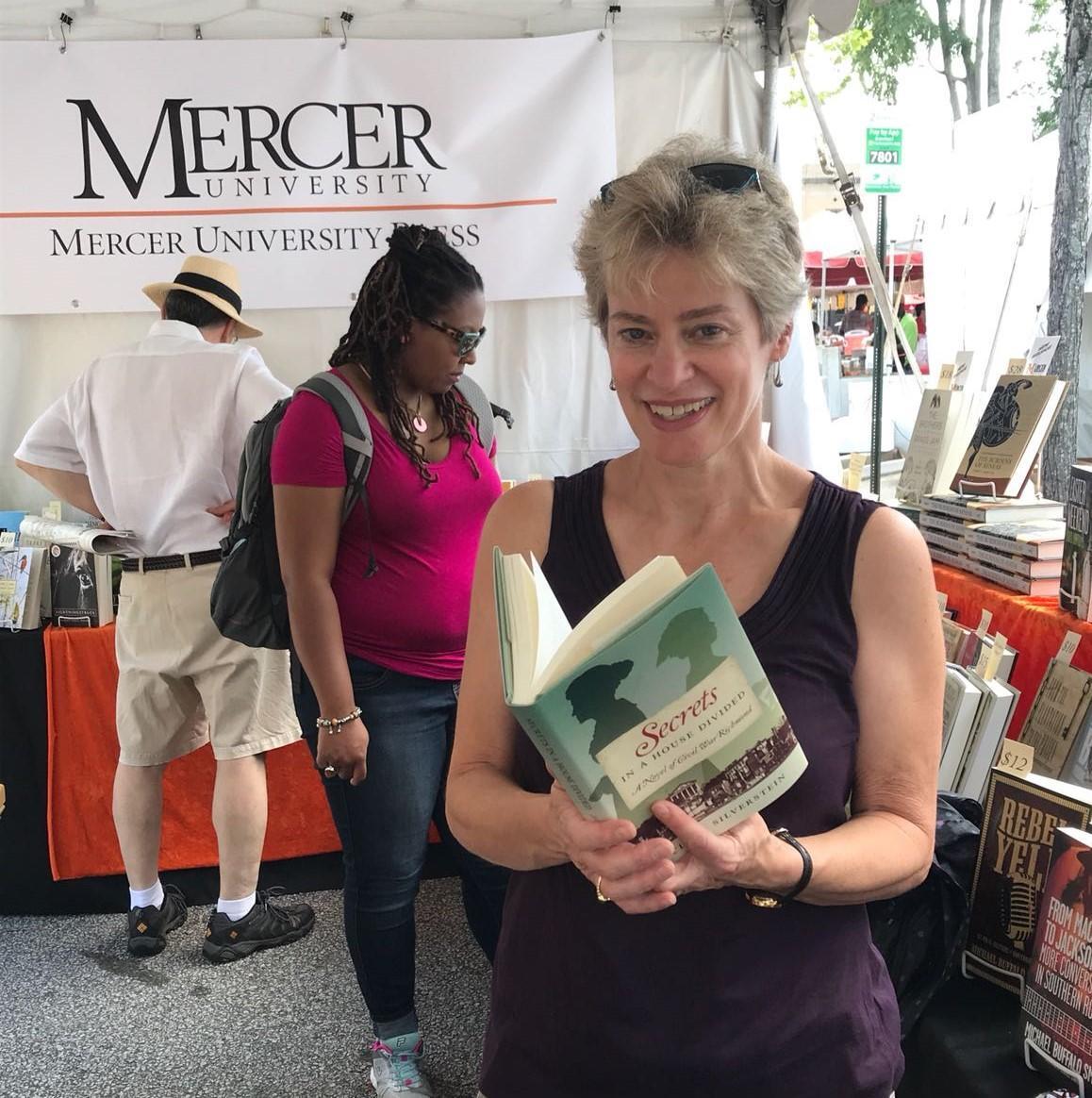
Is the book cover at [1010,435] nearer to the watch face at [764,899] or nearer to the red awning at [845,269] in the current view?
the watch face at [764,899]

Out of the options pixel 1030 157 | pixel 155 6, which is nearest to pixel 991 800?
pixel 155 6

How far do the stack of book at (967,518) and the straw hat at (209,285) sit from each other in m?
1.82

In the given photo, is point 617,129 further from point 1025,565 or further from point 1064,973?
point 1064,973

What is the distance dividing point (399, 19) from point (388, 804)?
227cm

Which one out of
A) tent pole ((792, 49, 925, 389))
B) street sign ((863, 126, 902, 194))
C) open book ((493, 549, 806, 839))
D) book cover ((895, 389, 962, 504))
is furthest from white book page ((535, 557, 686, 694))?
street sign ((863, 126, 902, 194))

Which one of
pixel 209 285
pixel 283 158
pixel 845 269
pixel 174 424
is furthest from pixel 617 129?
pixel 845 269

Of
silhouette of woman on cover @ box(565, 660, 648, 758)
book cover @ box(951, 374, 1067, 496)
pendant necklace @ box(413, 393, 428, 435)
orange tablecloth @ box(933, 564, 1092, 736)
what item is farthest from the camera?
book cover @ box(951, 374, 1067, 496)

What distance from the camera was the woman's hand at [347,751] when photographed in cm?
181

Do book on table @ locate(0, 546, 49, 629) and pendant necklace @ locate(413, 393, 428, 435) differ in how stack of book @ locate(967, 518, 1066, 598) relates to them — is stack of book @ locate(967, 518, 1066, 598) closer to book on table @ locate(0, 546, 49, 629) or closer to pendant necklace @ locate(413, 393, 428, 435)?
pendant necklace @ locate(413, 393, 428, 435)

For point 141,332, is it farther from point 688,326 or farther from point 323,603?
point 688,326

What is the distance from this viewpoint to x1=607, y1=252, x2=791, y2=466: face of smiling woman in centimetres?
95

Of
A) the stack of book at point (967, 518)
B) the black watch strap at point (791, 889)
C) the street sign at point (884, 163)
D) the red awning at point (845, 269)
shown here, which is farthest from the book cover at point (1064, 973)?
the red awning at point (845, 269)

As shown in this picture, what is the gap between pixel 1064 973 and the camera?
113 centimetres

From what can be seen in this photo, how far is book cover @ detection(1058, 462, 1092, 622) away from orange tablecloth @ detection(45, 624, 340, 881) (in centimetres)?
191
